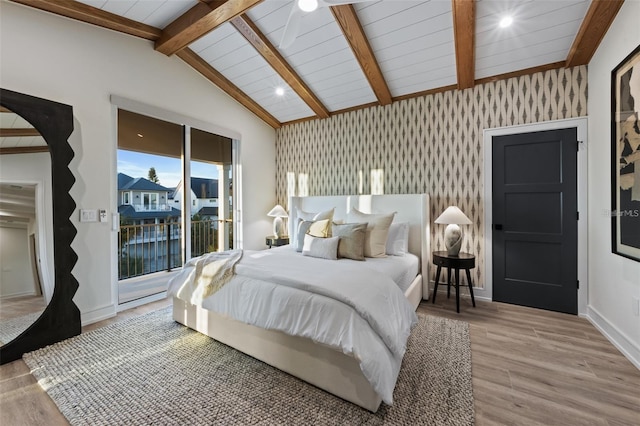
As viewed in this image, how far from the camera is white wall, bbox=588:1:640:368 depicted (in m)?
2.14

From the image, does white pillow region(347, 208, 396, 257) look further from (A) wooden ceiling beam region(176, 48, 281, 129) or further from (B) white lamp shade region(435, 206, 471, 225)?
(A) wooden ceiling beam region(176, 48, 281, 129)

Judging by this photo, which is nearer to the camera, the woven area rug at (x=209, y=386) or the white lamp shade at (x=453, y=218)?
the woven area rug at (x=209, y=386)

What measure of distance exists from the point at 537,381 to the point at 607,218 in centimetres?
171

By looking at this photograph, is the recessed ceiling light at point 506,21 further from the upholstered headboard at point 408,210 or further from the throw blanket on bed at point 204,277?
the throw blanket on bed at point 204,277

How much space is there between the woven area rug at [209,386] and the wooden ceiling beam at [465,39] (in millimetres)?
2918

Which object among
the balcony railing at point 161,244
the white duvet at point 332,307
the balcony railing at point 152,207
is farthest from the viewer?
the balcony railing at point 161,244

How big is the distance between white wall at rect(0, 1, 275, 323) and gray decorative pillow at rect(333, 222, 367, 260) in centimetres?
253

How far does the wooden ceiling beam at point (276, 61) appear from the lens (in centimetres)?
295

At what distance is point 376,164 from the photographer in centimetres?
420

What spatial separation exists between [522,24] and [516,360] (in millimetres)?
3057

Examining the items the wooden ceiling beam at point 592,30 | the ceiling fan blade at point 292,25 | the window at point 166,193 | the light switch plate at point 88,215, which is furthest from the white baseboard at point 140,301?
the wooden ceiling beam at point 592,30

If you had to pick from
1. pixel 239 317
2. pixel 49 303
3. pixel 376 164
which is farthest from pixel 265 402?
pixel 376 164

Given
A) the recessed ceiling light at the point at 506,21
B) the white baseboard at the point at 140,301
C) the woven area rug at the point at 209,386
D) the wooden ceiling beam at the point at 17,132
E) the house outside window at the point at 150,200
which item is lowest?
the woven area rug at the point at 209,386

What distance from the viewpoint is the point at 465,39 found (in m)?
2.75
